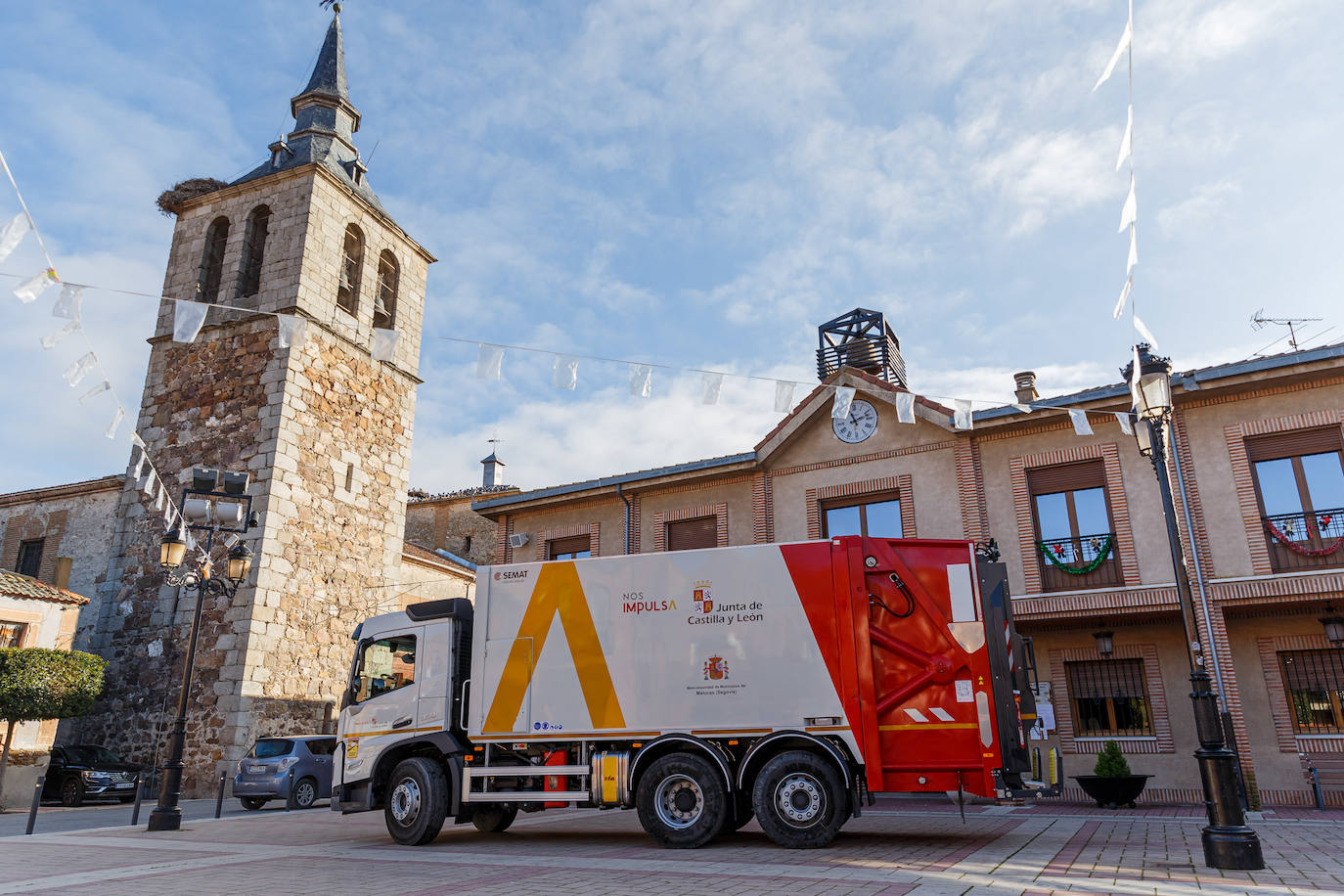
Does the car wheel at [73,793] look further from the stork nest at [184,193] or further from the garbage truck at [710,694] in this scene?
the stork nest at [184,193]

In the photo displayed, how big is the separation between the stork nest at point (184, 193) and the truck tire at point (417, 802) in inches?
805

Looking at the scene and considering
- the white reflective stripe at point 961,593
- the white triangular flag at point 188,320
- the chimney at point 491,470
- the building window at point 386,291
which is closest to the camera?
the white reflective stripe at point 961,593

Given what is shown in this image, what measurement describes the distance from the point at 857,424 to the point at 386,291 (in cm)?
1535

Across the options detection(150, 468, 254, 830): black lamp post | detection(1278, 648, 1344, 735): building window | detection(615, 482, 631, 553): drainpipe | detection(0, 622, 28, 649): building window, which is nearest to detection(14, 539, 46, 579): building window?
detection(0, 622, 28, 649): building window

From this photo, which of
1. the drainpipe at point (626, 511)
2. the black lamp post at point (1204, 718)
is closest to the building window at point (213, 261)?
the drainpipe at point (626, 511)

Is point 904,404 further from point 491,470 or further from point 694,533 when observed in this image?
point 491,470

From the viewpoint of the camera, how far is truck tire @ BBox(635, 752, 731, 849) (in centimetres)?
842

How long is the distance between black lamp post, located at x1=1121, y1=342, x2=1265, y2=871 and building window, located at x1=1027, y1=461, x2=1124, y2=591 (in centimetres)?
625

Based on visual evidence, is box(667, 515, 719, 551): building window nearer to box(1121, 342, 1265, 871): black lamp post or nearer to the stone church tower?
the stone church tower

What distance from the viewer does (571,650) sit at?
9320mm

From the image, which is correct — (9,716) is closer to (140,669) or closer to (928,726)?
(140,669)

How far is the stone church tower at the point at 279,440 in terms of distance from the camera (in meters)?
18.7

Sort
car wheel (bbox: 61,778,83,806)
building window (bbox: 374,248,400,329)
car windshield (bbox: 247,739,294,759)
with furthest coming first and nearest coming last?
building window (bbox: 374,248,400,329) < car wheel (bbox: 61,778,83,806) < car windshield (bbox: 247,739,294,759)

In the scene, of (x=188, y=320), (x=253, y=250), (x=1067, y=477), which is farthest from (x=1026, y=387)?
(x=253, y=250)
